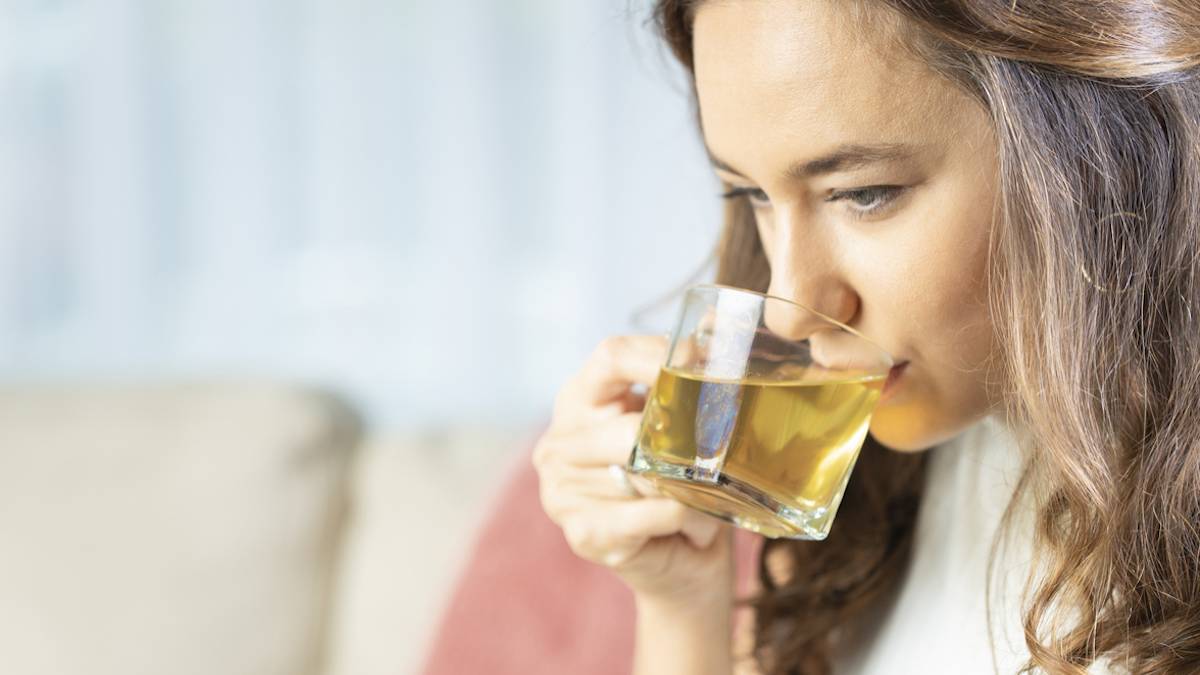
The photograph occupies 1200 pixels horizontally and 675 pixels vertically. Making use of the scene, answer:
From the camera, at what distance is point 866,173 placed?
87 cm

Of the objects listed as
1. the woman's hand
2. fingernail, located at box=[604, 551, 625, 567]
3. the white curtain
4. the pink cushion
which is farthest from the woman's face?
the white curtain

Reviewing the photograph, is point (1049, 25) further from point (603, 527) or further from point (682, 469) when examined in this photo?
point (603, 527)

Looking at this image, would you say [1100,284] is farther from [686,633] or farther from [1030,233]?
[686,633]

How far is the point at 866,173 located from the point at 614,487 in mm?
385

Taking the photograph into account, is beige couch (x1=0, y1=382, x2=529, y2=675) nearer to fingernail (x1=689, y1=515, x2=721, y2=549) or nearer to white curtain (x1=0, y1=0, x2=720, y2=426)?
white curtain (x1=0, y1=0, x2=720, y2=426)

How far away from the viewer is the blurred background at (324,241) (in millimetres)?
1924

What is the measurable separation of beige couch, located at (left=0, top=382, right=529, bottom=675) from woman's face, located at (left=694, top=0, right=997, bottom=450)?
3.33 ft

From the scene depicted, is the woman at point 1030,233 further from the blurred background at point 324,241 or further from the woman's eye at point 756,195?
the blurred background at point 324,241

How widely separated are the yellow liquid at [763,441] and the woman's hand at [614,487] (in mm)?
154

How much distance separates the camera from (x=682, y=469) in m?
0.90

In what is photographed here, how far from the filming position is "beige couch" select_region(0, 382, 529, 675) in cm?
182

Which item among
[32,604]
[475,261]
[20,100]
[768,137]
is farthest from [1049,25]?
[20,100]

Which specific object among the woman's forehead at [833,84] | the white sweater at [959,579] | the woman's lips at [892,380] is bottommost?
the white sweater at [959,579]

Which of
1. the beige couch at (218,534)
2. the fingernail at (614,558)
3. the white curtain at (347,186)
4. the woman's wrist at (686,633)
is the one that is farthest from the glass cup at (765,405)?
the white curtain at (347,186)
